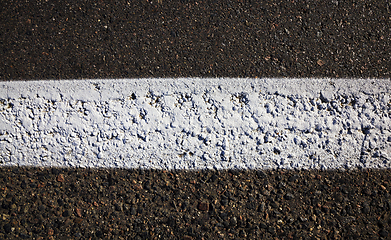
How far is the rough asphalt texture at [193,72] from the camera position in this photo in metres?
1.44

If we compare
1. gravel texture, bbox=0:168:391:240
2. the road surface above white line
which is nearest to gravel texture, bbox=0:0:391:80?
the road surface above white line

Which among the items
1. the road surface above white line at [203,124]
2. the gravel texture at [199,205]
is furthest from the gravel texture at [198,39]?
the gravel texture at [199,205]

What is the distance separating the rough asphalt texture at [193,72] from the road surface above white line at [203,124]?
83mm

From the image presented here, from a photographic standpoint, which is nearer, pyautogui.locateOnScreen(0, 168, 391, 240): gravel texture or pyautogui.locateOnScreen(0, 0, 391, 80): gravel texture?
pyautogui.locateOnScreen(0, 168, 391, 240): gravel texture

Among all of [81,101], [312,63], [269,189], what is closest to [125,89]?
[81,101]

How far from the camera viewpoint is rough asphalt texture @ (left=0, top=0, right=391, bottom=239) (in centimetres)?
144

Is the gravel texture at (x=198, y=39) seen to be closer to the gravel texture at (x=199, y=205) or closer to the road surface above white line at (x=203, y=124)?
the road surface above white line at (x=203, y=124)

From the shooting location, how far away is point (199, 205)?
1462 millimetres

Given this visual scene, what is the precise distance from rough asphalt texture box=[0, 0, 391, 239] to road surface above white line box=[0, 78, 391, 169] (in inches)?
3.3

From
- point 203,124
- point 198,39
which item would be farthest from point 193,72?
point 203,124

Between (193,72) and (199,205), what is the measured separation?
98 cm

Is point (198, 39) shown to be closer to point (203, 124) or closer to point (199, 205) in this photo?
point (203, 124)

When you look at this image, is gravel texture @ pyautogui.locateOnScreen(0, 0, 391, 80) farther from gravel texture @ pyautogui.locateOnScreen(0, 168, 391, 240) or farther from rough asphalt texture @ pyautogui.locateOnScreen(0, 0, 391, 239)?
gravel texture @ pyautogui.locateOnScreen(0, 168, 391, 240)

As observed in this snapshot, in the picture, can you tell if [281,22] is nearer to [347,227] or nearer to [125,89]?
[125,89]
